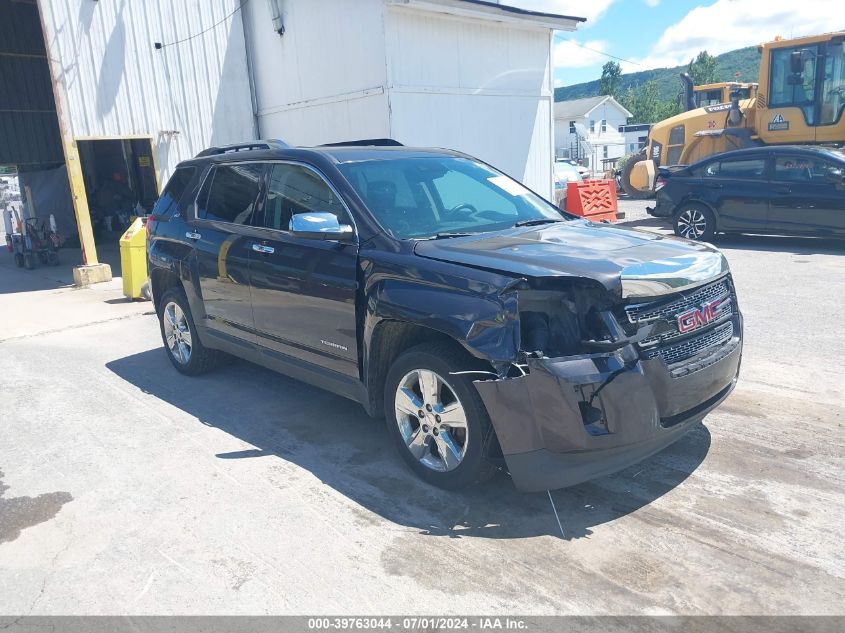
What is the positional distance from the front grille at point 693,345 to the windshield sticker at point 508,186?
188cm

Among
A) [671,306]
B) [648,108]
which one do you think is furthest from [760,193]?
[648,108]

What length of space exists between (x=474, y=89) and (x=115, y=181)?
490 inches

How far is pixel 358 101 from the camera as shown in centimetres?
1201

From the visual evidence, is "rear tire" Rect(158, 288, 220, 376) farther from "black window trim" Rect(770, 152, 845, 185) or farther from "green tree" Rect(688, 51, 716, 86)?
"green tree" Rect(688, 51, 716, 86)

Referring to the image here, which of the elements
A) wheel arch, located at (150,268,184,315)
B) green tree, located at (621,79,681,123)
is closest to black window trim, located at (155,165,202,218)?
wheel arch, located at (150,268,184,315)

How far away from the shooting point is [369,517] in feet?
12.0

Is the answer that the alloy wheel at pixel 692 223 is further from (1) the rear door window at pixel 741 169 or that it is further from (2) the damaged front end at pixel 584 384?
(2) the damaged front end at pixel 584 384

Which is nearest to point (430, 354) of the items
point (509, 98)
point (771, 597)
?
point (771, 597)

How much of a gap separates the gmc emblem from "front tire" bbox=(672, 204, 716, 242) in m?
9.14

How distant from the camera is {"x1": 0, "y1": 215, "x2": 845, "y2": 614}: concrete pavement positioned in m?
2.99

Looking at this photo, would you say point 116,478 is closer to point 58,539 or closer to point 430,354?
point 58,539

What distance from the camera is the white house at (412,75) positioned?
11562mm

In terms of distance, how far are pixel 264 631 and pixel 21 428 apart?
11.4 feet

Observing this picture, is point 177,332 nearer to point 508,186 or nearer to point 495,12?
point 508,186
